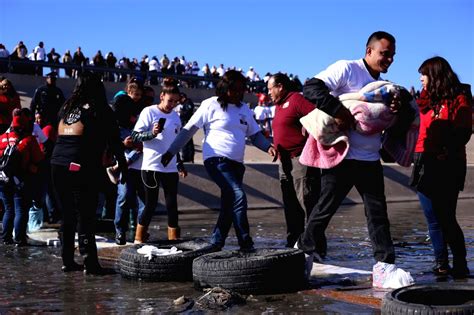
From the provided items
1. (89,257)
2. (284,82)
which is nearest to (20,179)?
(89,257)

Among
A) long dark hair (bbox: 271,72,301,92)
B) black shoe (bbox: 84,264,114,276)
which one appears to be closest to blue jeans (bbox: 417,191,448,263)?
long dark hair (bbox: 271,72,301,92)

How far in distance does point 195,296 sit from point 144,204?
306cm

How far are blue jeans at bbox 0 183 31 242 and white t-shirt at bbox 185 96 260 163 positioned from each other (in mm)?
2674

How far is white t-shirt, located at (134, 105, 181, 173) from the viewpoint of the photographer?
30.4 feet

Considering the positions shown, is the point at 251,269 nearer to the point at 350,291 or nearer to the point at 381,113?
the point at 350,291

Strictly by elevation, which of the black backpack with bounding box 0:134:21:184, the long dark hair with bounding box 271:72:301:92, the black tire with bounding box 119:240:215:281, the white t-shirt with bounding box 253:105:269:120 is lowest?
the black tire with bounding box 119:240:215:281

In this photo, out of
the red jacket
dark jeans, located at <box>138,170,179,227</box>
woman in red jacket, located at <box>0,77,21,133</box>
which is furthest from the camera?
the red jacket

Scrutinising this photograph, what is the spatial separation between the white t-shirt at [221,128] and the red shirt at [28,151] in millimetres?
2519

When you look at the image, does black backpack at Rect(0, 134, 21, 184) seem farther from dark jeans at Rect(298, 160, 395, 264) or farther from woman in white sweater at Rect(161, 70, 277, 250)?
dark jeans at Rect(298, 160, 395, 264)

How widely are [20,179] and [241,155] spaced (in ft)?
9.97

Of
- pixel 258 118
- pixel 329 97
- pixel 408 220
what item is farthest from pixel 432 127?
pixel 258 118

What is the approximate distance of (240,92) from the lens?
28.6ft

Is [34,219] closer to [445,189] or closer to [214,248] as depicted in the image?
[214,248]

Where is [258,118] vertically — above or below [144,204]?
above
